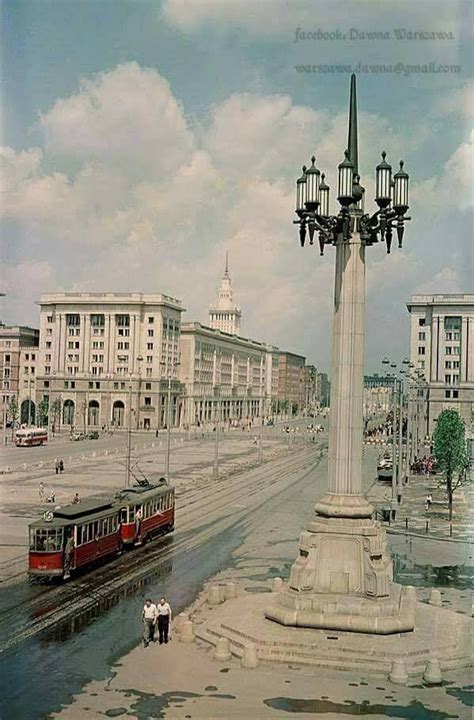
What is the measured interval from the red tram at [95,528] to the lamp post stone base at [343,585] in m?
9.80

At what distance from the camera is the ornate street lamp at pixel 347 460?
2397cm

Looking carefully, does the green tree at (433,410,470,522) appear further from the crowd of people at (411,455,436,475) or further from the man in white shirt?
the man in white shirt

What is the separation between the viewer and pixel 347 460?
84.1ft

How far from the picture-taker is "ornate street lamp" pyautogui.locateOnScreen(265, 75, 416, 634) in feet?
78.6

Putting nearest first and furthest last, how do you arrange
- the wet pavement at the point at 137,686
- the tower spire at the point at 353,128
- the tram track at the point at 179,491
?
the wet pavement at the point at 137,686
the tower spire at the point at 353,128
the tram track at the point at 179,491

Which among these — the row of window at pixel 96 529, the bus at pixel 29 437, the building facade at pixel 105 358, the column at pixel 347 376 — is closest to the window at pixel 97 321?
the building facade at pixel 105 358

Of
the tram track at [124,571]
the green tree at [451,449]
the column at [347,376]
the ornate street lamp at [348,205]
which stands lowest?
the tram track at [124,571]

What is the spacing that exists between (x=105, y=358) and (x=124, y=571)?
12610cm

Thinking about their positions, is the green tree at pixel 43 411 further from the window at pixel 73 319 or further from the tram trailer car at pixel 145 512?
the tram trailer car at pixel 145 512

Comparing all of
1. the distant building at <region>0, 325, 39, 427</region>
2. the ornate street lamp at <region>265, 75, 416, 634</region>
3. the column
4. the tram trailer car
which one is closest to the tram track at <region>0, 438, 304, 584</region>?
the tram trailer car

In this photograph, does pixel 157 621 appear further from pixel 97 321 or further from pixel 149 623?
pixel 97 321

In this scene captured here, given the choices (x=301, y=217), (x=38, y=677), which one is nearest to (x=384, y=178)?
(x=301, y=217)

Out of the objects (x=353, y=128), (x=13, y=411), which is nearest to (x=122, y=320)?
(x=13, y=411)

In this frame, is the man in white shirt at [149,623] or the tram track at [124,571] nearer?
the man in white shirt at [149,623]
